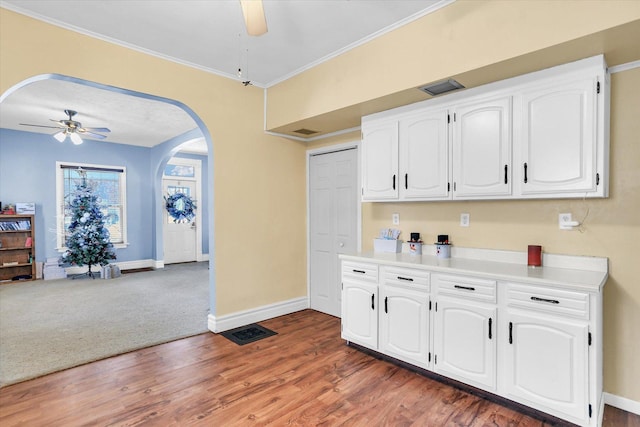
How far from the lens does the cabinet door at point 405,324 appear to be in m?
2.67

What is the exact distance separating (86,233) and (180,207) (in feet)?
7.13

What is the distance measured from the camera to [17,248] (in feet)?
20.4

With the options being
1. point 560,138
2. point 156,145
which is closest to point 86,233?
point 156,145

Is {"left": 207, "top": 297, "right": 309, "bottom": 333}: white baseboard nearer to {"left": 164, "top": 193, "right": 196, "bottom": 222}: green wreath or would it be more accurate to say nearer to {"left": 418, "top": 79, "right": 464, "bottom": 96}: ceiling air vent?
{"left": 418, "top": 79, "right": 464, "bottom": 96}: ceiling air vent

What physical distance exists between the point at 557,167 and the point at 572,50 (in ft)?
2.44

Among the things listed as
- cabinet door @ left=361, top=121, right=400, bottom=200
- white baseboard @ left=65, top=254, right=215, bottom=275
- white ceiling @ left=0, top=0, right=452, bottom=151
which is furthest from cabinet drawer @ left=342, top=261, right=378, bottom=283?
white baseboard @ left=65, top=254, right=215, bottom=275

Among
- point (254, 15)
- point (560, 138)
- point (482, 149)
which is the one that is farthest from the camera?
point (482, 149)

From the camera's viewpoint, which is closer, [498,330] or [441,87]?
[498,330]

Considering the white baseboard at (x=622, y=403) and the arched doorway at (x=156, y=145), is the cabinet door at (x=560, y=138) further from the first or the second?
the arched doorway at (x=156, y=145)

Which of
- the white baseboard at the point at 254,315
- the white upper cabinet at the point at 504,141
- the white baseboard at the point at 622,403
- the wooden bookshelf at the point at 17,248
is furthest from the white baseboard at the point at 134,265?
the white baseboard at the point at 622,403

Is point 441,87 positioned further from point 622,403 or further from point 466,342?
point 622,403

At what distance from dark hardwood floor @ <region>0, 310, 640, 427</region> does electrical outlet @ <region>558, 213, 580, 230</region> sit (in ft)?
4.20

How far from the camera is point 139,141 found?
23.6 ft

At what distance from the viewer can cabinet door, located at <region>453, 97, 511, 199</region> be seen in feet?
8.23
